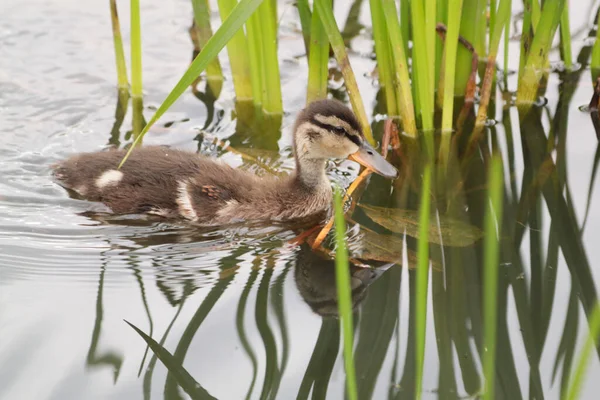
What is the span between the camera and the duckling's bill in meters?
3.74

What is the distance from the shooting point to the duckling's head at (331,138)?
12.0 ft

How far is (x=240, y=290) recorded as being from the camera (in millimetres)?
3115

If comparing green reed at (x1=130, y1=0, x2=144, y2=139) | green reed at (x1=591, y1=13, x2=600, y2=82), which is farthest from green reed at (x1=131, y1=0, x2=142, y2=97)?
green reed at (x1=591, y1=13, x2=600, y2=82)

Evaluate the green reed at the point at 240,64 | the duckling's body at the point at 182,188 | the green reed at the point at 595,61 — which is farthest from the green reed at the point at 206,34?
the green reed at the point at 595,61

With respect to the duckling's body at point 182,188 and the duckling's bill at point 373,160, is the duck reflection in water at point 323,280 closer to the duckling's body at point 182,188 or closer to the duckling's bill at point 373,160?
the duckling's body at point 182,188

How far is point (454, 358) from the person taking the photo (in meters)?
2.72

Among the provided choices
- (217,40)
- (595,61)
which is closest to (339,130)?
(217,40)

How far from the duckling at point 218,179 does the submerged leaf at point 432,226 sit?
0.61 feet

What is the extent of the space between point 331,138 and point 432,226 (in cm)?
58

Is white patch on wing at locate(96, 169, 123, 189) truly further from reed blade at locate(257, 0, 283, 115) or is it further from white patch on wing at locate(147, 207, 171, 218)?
reed blade at locate(257, 0, 283, 115)

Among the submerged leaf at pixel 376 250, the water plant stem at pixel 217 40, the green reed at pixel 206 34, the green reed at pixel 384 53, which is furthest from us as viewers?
the green reed at pixel 206 34

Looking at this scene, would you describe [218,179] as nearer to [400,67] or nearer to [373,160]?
[373,160]

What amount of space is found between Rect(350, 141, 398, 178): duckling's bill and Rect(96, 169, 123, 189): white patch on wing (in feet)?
3.43

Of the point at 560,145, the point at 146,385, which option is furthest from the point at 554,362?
the point at 560,145
